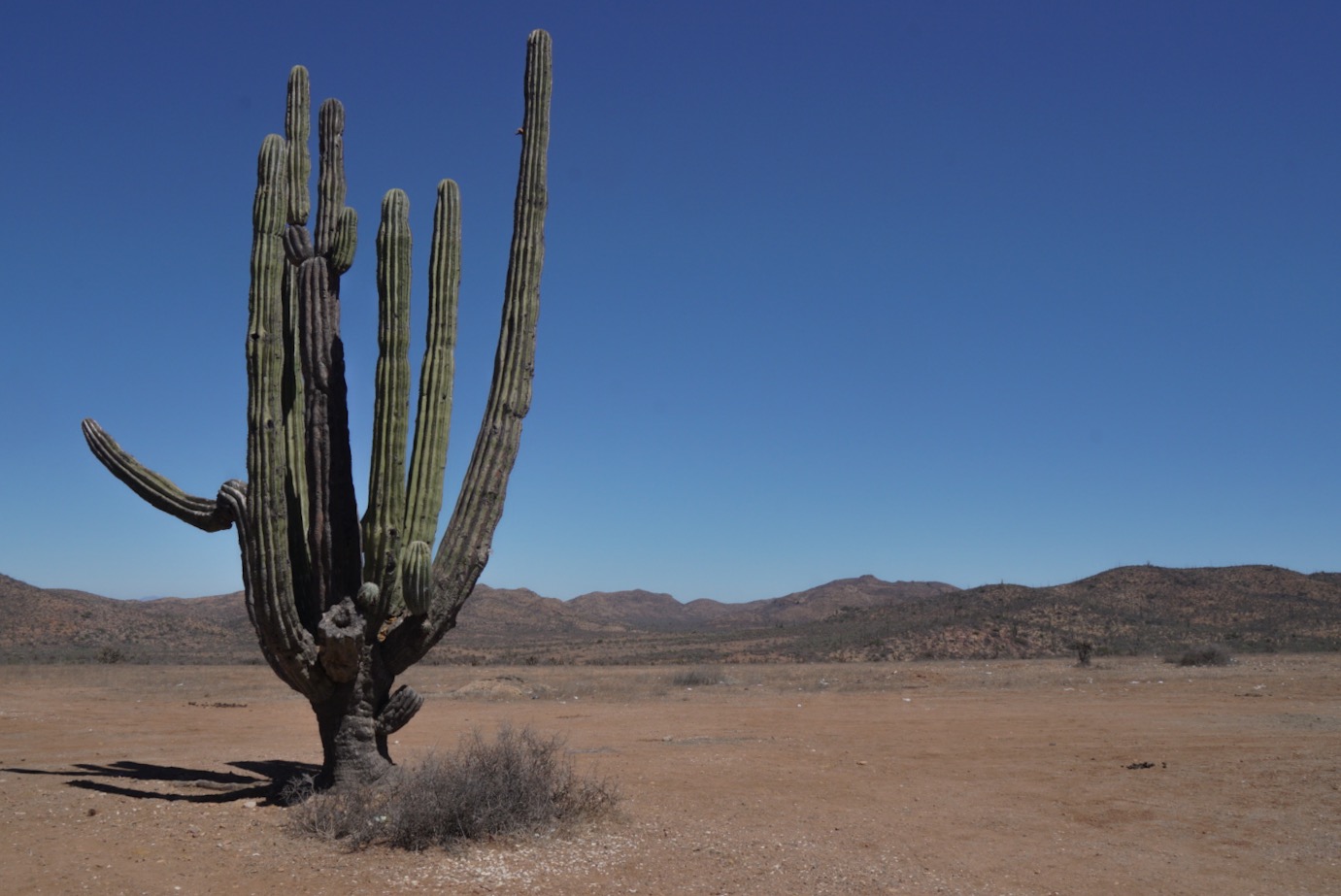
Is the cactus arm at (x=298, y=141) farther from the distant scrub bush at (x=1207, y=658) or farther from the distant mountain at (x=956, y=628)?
the distant mountain at (x=956, y=628)

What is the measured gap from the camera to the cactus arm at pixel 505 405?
9578 mm

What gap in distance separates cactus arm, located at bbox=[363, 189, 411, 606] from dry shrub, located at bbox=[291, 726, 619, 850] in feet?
5.31

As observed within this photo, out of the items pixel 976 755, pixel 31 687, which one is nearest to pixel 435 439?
pixel 976 755

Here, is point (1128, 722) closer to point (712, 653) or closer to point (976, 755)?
point (976, 755)

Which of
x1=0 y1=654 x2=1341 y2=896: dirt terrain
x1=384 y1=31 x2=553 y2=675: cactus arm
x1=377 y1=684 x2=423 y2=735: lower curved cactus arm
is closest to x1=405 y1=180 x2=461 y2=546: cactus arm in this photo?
x1=384 y1=31 x2=553 y2=675: cactus arm

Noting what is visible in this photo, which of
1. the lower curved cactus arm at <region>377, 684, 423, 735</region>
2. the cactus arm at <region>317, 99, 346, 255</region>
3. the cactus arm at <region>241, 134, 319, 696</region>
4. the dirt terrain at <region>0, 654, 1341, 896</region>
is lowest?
the dirt terrain at <region>0, 654, 1341, 896</region>

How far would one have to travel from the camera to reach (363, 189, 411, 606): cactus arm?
9.29 m

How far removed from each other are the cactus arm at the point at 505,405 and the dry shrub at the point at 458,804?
124cm

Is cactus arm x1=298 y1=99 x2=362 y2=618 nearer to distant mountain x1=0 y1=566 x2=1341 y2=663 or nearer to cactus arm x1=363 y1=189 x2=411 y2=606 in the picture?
cactus arm x1=363 y1=189 x2=411 y2=606

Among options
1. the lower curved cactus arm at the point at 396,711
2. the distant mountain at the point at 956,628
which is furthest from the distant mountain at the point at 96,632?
the lower curved cactus arm at the point at 396,711

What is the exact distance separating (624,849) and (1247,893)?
15.4 feet

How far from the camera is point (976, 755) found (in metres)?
14.1

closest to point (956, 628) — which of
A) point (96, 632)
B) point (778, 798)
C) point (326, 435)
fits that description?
point (778, 798)

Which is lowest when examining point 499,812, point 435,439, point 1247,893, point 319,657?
point 1247,893
